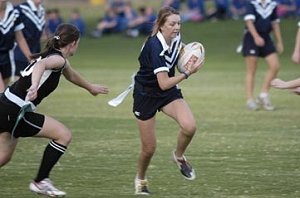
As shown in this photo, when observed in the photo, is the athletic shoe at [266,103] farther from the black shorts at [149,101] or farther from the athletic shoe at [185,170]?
the black shorts at [149,101]

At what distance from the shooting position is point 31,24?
15.4 m

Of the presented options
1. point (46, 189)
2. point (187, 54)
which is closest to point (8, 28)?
point (187, 54)

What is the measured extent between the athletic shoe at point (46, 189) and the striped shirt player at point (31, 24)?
6690 mm

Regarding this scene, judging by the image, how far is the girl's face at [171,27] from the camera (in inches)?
354

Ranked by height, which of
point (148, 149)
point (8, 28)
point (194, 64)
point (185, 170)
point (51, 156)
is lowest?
point (8, 28)

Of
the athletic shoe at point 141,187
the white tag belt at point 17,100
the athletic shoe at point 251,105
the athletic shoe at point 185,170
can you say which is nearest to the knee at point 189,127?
the athletic shoe at point 185,170

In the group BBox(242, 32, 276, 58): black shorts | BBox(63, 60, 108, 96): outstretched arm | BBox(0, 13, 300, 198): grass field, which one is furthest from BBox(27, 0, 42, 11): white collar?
BBox(63, 60, 108, 96): outstretched arm

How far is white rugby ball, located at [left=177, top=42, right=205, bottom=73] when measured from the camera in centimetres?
904

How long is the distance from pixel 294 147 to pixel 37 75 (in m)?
4.84

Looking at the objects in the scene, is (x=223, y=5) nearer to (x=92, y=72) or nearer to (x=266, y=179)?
(x=92, y=72)

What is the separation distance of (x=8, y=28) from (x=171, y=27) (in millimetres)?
4468

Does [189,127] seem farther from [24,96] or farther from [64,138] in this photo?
[24,96]

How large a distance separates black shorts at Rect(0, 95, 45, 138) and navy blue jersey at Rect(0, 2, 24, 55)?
431 cm

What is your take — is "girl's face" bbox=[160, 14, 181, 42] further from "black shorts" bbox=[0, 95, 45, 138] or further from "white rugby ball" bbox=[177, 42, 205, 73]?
"black shorts" bbox=[0, 95, 45, 138]
